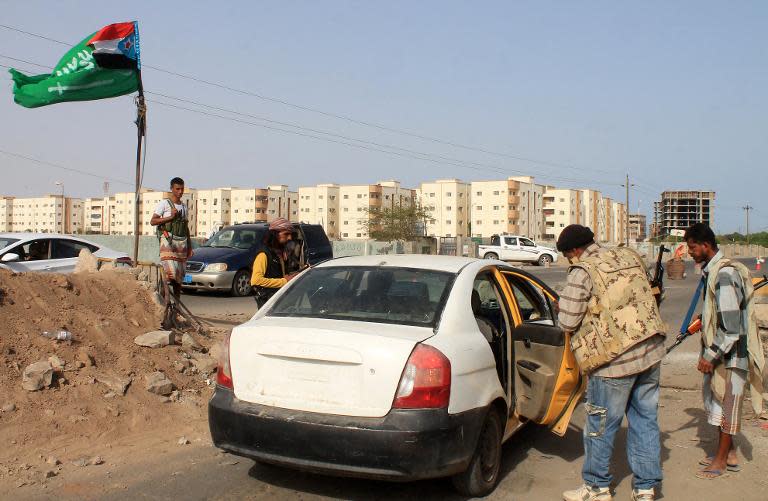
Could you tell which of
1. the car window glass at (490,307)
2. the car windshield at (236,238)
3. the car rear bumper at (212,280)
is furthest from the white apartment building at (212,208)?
the car window glass at (490,307)

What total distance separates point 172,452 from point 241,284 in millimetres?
12093

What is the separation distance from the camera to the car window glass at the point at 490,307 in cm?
491

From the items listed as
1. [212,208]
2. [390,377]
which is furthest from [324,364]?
[212,208]

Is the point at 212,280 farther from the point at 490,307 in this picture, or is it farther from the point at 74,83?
the point at 490,307

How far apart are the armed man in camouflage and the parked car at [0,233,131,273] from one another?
8923mm

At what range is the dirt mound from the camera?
5.28 metres

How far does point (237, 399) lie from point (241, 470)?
842mm

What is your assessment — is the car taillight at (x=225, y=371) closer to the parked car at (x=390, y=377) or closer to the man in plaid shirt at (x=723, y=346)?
the parked car at (x=390, y=377)

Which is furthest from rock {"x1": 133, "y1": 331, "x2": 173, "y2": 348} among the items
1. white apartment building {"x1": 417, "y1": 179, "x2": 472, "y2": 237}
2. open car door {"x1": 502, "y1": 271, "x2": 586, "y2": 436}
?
white apartment building {"x1": 417, "y1": 179, "x2": 472, "y2": 237}

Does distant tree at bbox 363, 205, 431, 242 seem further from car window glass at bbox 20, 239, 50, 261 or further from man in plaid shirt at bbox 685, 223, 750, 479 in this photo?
man in plaid shirt at bbox 685, 223, 750, 479

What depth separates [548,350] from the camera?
15.7 feet

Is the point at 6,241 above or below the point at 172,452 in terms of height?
above

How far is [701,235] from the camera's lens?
491 cm

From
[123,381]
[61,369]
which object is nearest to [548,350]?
[123,381]
